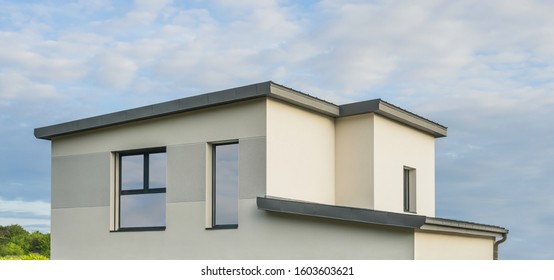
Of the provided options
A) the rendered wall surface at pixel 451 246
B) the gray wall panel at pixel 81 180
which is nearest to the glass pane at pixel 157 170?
the gray wall panel at pixel 81 180

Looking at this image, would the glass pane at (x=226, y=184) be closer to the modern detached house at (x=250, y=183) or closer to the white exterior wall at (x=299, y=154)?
the modern detached house at (x=250, y=183)

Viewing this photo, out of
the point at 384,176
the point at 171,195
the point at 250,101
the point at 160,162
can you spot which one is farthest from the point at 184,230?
the point at 384,176

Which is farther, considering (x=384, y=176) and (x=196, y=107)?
(x=384, y=176)

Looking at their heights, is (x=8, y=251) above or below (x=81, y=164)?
below

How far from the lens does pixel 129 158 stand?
14023 mm

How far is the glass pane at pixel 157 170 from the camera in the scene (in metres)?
13.4

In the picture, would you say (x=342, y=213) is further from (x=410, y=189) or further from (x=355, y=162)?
(x=410, y=189)

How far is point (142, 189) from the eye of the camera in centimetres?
1367

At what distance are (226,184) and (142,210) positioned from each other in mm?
2293

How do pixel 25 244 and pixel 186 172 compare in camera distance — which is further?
pixel 25 244

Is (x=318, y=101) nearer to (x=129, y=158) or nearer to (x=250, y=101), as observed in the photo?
(x=250, y=101)

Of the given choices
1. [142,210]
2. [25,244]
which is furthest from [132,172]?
[25,244]
